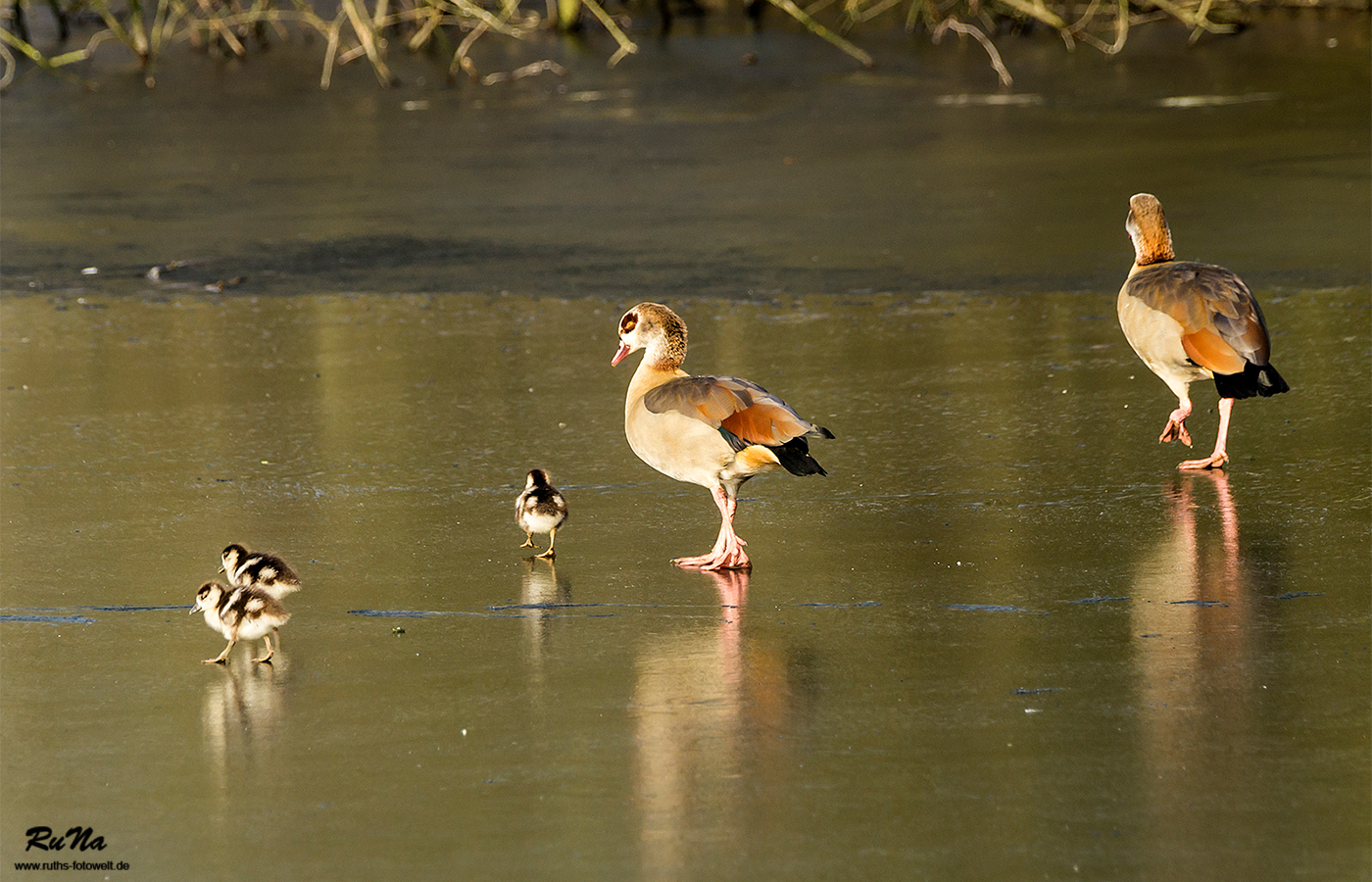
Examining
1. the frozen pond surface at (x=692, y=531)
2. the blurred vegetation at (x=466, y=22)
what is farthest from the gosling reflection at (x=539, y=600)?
the blurred vegetation at (x=466, y=22)

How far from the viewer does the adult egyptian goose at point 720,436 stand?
234 inches


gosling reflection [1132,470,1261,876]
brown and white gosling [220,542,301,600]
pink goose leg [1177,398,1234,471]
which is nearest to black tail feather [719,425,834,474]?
gosling reflection [1132,470,1261,876]

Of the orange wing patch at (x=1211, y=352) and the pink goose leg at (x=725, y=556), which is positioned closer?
the pink goose leg at (x=725, y=556)

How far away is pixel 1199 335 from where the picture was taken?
24.0 ft

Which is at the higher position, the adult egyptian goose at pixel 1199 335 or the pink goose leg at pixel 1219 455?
the adult egyptian goose at pixel 1199 335

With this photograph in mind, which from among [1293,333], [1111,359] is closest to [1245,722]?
[1111,359]

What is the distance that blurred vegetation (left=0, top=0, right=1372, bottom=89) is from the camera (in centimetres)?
1906

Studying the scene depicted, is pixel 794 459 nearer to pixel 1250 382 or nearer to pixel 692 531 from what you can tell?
pixel 692 531

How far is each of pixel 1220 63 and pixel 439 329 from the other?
37.3ft

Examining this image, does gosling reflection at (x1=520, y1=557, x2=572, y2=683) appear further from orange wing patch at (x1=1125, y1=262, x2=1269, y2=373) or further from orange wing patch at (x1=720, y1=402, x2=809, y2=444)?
orange wing patch at (x1=1125, y1=262, x2=1269, y2=373)

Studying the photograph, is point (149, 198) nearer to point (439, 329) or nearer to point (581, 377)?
point (439, 329)

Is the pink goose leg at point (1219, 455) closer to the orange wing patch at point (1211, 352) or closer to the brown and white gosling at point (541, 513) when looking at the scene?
the orange wing patch at point (1211, 352)

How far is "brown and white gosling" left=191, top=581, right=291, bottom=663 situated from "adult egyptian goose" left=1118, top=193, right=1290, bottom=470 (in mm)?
3719

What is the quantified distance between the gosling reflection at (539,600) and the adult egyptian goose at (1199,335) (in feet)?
8.86
